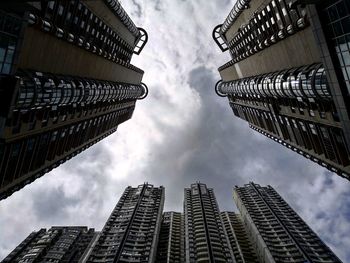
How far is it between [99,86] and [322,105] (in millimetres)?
42526

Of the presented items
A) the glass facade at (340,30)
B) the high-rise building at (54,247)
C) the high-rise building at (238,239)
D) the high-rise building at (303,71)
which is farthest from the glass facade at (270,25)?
the high-rise building at (54,247)

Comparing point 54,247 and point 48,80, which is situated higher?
point 48,80

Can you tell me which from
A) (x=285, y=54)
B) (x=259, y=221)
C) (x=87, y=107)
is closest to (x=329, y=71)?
(x=285, y=54)

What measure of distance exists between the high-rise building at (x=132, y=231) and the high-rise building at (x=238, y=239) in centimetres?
2635

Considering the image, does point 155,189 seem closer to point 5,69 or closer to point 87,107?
point 87,107

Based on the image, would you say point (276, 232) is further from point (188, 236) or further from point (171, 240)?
point (171, 240)

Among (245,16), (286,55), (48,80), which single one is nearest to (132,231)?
(48,80)

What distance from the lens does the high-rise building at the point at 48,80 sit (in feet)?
88.8

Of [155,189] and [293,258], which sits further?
[155,189]

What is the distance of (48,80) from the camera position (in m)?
41.2

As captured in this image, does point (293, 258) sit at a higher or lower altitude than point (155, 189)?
lower

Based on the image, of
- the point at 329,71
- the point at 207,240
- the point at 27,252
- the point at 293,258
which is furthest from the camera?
the point at 27,252

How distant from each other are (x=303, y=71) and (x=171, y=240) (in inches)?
3028

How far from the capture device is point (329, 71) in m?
29.0
